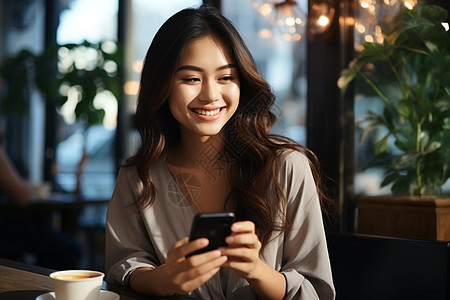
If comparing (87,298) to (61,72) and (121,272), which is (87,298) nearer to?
(121,272)

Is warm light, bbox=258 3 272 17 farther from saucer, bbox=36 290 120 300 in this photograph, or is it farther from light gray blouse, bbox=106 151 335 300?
saucer, bbox=36 290 120 300

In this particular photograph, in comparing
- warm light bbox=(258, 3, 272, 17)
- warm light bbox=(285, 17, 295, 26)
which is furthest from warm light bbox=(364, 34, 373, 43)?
warm light bbox=(258, 3, 272, 17)

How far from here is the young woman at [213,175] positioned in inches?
47.4

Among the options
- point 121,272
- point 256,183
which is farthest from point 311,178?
point 121,272

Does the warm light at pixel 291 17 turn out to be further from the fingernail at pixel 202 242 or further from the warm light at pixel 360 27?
the fingernail at pixel 202 242

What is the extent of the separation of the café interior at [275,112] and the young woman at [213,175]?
0.17 meters

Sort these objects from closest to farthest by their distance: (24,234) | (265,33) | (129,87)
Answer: (265,33), (24,234), (129,87)

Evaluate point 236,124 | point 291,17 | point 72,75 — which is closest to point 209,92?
point 236,124

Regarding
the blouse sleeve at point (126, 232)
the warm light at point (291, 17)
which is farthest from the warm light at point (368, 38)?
the blouse sleeve at point (126, 232)

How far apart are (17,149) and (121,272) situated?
17.3ft

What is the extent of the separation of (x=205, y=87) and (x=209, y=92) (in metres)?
0.02

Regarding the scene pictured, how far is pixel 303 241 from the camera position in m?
1.21

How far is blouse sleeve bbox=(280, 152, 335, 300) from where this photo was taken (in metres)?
1.15

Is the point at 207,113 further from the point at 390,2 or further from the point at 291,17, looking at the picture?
the point at 291,17
